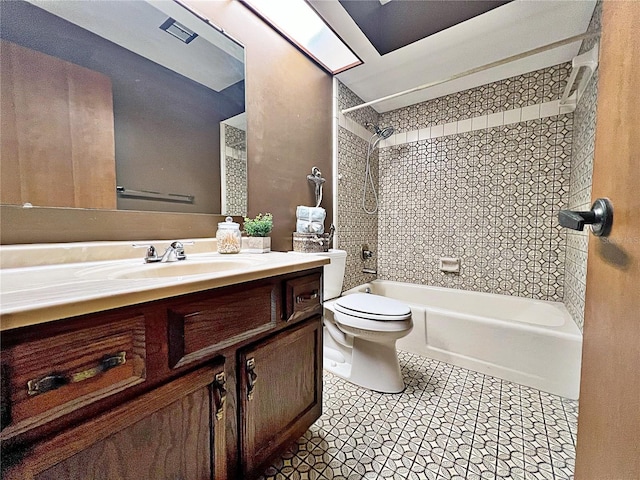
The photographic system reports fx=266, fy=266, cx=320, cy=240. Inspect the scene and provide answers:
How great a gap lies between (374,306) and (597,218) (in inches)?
46.6

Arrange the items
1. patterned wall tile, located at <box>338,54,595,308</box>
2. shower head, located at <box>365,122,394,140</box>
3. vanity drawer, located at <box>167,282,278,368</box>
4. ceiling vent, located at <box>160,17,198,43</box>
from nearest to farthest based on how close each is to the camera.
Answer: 1. vanity drawer, located at <box>167,282,278,368</box>
2. ceiling vent, located at <box>160,17,198,43</box>
3. patterned wall tile, located at <box>338,54,595,308</box>
4. shower head, located at <box>365,122,394,140</box>

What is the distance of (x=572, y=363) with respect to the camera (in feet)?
4.73

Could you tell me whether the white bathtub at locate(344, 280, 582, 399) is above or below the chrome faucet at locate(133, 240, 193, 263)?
below

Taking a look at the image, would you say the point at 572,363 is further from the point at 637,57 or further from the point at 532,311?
the point at 637,57

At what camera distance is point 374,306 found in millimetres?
1543

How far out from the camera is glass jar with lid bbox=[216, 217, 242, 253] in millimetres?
1256

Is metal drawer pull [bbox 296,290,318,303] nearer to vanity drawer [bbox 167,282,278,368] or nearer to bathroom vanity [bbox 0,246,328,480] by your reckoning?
bathroom vanity [bbox 0,246,328,480]

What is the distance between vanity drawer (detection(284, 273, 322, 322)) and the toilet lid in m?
0.44

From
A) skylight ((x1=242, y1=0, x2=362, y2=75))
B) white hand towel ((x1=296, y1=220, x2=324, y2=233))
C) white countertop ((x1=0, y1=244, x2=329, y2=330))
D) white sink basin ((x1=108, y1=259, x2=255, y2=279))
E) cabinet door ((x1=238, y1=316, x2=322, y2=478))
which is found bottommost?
cabinet door ((x1=238, y1=316, x2=322, y2=478))

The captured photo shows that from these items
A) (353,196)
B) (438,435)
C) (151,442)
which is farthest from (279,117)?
(438,435)

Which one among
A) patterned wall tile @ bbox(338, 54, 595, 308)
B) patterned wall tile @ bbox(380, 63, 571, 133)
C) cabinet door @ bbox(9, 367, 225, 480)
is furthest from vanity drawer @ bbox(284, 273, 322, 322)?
patterned wall tile @ bbox(380, 63, 571, 133)

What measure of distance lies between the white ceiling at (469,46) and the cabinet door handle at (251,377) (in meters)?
1.84

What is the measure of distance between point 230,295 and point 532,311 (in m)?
2.28

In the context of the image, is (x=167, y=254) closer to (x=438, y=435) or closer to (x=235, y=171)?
(x=235, y=171)
